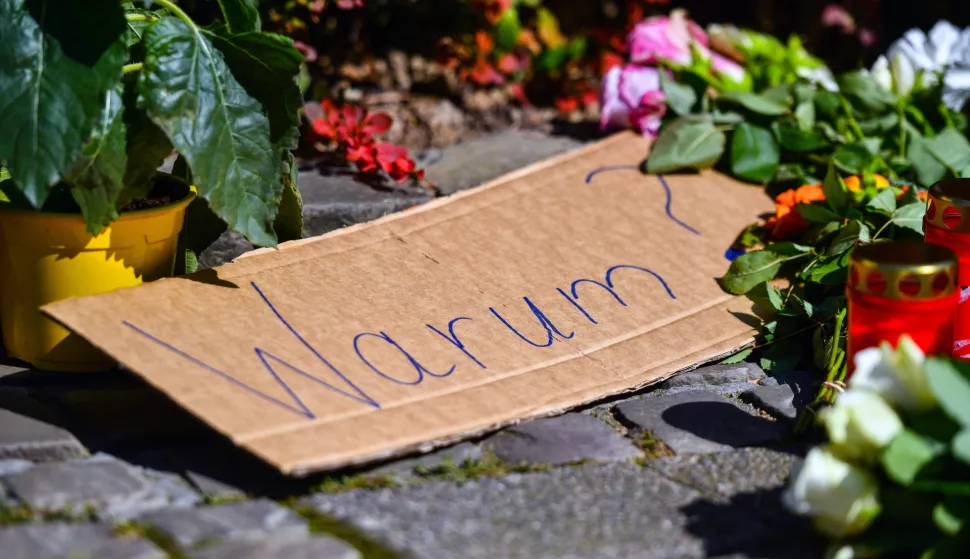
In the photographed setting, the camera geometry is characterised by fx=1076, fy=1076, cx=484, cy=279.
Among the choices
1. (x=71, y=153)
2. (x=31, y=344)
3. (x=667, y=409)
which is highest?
(x=71, y=153)

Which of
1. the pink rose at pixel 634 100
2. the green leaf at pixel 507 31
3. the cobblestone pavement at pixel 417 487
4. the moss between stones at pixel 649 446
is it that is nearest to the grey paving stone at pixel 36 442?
the cobblestone pavement at pixel 417 487

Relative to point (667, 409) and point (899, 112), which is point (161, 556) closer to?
point (667, 409)

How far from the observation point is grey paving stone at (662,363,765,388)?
83.4 inches

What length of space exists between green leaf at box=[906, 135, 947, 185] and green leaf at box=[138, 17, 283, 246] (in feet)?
5.26

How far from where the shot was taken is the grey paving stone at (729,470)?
1709 millimetres

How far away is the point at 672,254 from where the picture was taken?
8.18 ft

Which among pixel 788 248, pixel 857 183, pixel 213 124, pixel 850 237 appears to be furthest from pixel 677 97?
pixel 213 124

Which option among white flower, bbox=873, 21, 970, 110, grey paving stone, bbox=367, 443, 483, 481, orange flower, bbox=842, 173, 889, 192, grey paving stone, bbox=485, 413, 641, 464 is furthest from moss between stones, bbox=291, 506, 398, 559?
white flower, bbox=873, 21, 970, 110

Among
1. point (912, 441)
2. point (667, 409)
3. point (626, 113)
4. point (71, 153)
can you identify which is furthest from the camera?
point (626, 113)

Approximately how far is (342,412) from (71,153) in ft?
2.00

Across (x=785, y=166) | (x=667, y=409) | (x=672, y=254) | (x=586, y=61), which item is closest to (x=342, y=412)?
(x=667, y=409)

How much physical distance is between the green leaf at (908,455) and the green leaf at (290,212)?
124 cm

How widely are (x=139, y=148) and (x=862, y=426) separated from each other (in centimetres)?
129

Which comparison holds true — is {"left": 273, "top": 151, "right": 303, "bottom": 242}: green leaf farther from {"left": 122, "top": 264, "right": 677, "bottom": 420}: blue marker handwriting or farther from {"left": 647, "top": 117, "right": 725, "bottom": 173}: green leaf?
{"left": 647, "top": 117, "right": 725, "bottom": 173}: green leaf
